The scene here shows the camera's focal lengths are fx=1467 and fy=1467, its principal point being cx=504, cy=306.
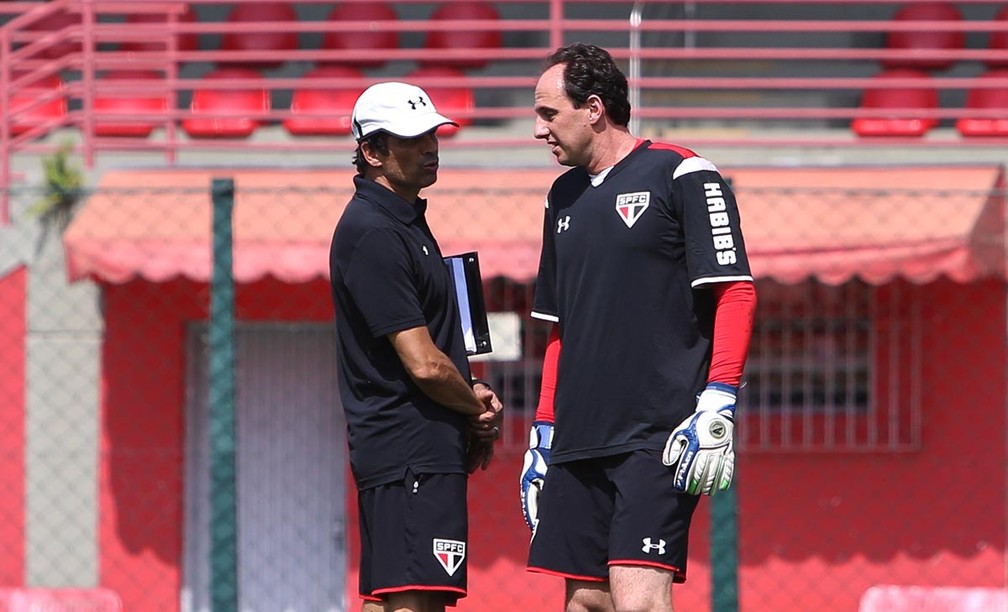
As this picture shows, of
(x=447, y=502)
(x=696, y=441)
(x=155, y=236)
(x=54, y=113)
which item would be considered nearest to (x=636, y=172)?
(x=696, y=441)

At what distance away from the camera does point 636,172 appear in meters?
4.00

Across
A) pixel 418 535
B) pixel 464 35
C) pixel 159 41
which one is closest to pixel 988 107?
pixel 464 35

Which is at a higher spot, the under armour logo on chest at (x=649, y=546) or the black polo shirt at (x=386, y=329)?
the black polo shirt at (x=386, y=329)

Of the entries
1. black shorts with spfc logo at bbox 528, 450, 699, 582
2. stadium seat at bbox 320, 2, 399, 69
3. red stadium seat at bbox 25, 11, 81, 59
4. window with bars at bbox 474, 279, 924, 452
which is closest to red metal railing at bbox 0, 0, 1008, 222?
red stadium seat at bbox 25, 11, 81, 59

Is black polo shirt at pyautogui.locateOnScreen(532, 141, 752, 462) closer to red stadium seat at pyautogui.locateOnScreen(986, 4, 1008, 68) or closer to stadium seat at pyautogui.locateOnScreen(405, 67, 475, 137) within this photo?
stadium seat at pyautogui.locateOnScreen(405, 67, 475, 137)

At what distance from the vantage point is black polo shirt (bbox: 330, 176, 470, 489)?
13.1 feet

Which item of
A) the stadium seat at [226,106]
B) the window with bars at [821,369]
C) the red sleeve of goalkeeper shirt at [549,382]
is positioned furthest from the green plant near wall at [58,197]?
the red sleeve of goalkeeper shirt at [549,382]

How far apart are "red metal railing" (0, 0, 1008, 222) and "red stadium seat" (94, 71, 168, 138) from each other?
3 centimetres

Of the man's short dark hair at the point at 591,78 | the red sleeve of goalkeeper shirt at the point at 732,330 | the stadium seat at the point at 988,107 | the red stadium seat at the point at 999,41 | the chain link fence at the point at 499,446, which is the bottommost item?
the chain link fence at the point at 499,446

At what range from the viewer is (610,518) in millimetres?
4020

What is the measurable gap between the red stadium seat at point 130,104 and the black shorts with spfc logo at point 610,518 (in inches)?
222

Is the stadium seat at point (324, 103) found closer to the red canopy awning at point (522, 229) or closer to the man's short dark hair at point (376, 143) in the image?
the red canopy awning at point (522, 229)

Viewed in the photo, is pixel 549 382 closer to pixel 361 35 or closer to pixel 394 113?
pixel 394 113

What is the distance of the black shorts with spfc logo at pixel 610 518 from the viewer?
12.7 feet
